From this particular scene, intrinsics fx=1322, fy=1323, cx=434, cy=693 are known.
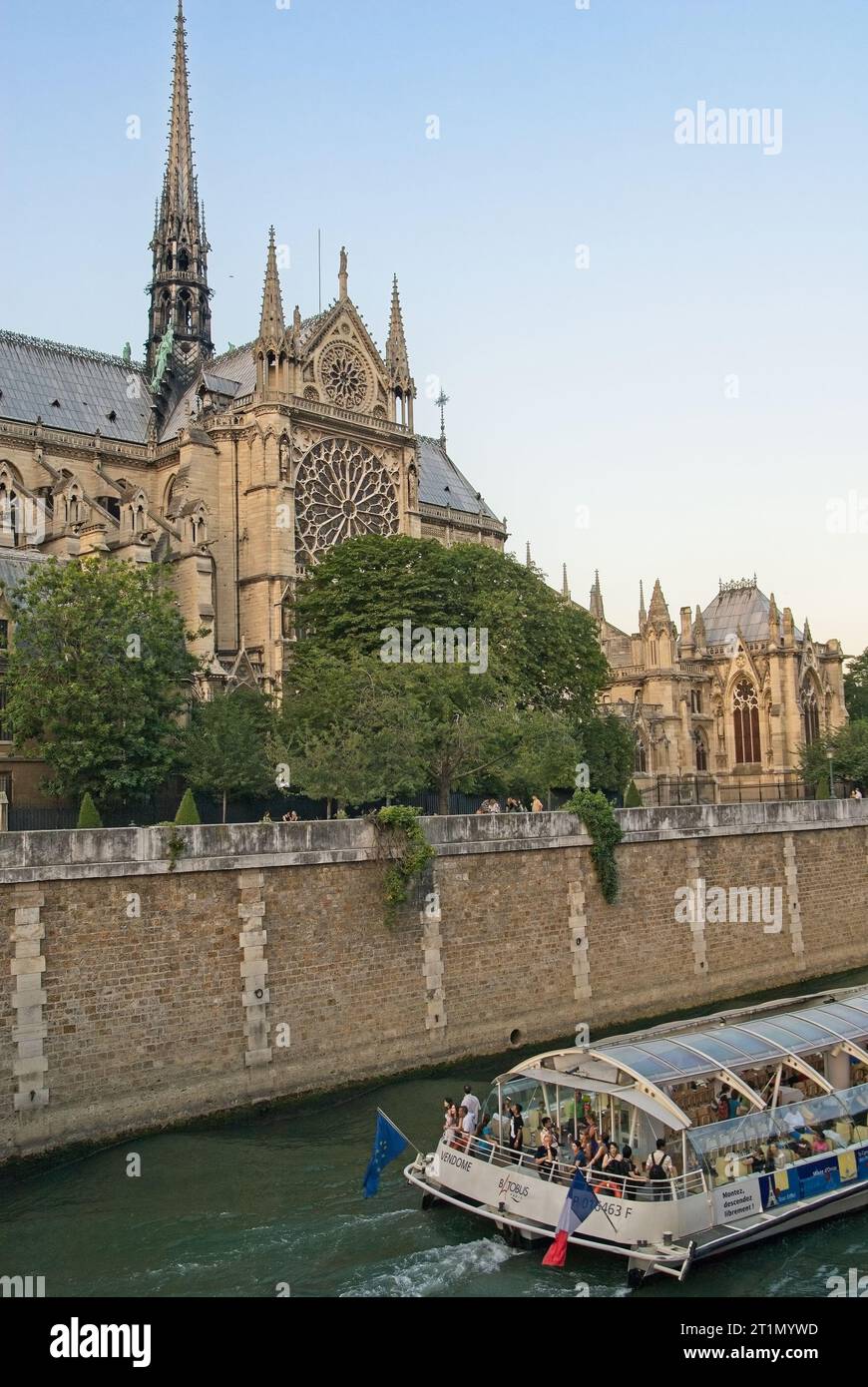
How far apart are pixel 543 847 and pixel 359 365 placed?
124 feet

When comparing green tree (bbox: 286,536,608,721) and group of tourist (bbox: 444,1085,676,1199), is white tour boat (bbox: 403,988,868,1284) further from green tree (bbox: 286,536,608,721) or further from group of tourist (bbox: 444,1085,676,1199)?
green tree (bbox: 286,536,608,721)

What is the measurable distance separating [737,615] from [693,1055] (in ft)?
216

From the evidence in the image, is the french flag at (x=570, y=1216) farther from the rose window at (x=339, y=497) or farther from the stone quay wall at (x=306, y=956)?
the rose window at (x=339, y=497)

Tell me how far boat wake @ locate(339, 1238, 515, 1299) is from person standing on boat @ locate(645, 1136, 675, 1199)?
6.69 feet

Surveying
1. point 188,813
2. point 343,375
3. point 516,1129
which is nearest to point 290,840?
point 188,813

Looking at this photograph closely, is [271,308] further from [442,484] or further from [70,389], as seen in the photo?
[442,484]

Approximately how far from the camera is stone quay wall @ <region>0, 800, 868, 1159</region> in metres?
22.0

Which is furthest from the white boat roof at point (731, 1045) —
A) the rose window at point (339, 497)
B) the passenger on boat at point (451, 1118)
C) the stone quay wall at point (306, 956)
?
the rose window at point (339, 497)

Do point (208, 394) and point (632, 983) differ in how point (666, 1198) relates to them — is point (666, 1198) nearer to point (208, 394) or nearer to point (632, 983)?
point (632, 983)

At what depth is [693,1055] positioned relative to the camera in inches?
776

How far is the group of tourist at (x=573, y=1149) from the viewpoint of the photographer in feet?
58.0

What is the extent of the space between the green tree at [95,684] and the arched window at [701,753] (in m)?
46.5

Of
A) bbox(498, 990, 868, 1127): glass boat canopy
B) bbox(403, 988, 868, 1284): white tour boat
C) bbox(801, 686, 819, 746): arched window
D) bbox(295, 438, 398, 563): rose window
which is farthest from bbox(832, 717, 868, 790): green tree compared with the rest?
bbox(403, 988, 868, 1284): white tour boat

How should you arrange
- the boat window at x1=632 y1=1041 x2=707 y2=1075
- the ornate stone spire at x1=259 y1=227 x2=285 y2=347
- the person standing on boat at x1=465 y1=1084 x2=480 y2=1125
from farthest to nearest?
the ornate stone spire at x1=259 y1=227 x2=285 y2=347 < the person standing on boat at x1=465 y1=1084 x2=480 y2=1125 < the boat window at x1=632 y1=1041 x2=707 y2=1075
